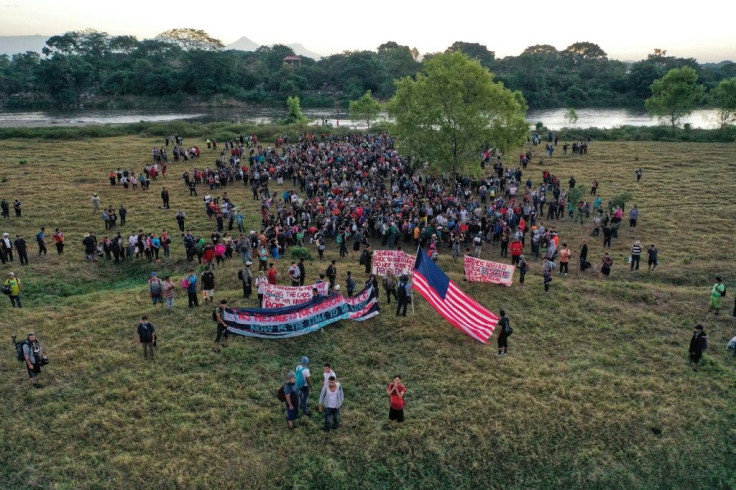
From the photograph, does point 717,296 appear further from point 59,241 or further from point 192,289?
point 59,241

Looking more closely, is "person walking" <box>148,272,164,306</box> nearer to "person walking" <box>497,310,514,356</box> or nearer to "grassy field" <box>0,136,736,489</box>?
"grassy field" <box>0,136,736,489</box>

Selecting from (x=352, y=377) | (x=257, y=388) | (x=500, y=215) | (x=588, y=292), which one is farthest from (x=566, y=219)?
(x=257, y=388)

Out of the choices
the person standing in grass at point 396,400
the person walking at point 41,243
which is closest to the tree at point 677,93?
the person standing in grass at point 396,400

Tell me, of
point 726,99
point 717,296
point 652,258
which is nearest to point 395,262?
point 717,296

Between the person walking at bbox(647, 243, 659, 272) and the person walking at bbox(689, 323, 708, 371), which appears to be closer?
the person walking at bbox(689, 323, 708, 371)

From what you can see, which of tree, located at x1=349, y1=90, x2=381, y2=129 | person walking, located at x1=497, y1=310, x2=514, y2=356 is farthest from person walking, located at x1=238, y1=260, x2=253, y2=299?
tree, located at x1=349, y1=90, x2=381, y2=129

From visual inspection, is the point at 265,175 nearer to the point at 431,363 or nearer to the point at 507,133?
the point at 507,133
